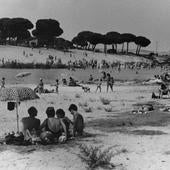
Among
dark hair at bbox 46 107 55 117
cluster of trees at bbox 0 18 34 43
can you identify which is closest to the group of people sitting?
dark hair at bbox 46 107 55 117

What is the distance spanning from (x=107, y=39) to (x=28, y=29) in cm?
2159

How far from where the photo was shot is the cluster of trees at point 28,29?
3858 inches

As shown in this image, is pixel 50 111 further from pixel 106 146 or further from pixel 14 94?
pixel 14 94

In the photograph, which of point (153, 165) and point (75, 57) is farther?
point (75, 57)

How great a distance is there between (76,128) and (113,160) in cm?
300

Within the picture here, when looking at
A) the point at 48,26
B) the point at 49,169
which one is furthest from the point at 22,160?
the point at 48,26

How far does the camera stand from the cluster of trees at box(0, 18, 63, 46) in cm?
9800

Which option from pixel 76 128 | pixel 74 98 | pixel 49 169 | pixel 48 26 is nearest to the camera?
pixel 49 169

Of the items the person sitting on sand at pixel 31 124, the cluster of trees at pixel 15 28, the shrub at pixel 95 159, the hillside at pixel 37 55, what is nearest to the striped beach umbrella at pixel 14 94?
the person sitting on sand at pixel 31 124

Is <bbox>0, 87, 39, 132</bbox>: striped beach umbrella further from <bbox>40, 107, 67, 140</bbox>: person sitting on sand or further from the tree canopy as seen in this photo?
the tree canopy

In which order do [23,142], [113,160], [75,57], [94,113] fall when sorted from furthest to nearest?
[75,57] < [94,113] < [23,142] < [113,160]

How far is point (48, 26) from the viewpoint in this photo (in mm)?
99062

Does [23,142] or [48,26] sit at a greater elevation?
[48,26]

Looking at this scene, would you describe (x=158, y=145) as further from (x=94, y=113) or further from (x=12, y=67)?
(x=12, y=67)
